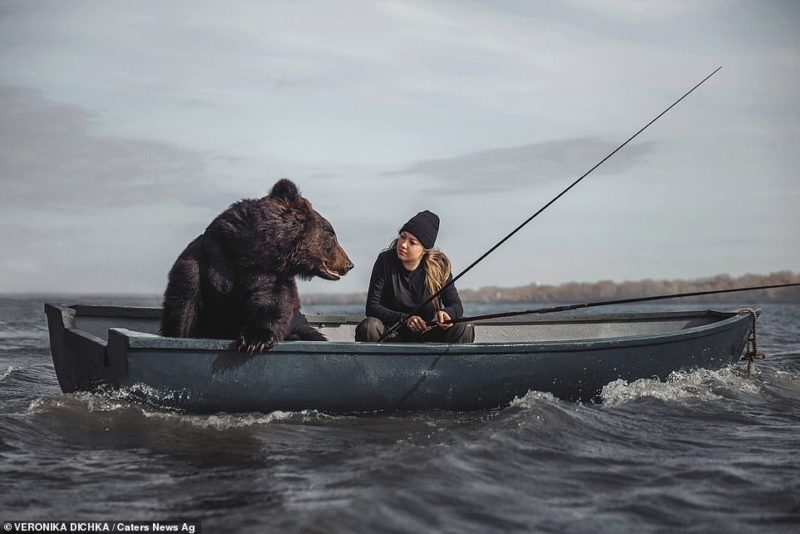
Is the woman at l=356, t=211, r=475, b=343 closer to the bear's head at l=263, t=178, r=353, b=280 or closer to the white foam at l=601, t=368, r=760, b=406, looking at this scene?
the bear's head at l=263, t=178, r=353, b=280

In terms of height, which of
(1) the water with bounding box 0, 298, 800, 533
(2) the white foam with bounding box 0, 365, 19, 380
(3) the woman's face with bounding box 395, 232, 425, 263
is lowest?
(1) the water with bounding box 0, 298, 800, 533

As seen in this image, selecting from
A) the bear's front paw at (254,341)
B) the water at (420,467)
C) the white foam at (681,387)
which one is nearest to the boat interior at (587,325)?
the white foam at (681,387)

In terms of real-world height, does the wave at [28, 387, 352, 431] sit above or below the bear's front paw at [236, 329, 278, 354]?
below

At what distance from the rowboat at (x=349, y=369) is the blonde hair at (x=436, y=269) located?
0.68 meters

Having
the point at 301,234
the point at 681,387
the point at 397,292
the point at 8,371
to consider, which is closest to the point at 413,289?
the point at 397,292

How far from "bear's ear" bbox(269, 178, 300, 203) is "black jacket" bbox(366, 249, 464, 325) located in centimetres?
148

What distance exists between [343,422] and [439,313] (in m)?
1.21

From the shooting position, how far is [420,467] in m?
4.50

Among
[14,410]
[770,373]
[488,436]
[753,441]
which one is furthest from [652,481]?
[770,373]

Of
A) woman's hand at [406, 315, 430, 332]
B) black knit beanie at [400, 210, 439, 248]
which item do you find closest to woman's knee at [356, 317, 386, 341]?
woman's hand at [406, 315, 430, 332]

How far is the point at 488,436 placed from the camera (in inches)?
209

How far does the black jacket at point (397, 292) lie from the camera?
6641 millimetres

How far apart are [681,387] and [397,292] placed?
9.23ft

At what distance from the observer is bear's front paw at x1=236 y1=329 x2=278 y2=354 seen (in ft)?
17.9
